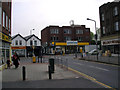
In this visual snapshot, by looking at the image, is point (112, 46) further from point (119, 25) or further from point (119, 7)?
point (119, 7)

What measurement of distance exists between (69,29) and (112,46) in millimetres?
33401

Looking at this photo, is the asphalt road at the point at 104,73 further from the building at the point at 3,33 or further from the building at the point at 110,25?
the building at the point at 110,25

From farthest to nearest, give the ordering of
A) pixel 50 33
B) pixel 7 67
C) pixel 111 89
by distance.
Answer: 1. pixel 50 33
2. pixel 7 67
3. pixel 111 89

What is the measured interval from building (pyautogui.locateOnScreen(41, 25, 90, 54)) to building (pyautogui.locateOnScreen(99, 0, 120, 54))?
81.9 ft

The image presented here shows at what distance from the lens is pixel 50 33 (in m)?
58.4

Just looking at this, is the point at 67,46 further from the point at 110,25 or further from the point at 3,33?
the point at 3,33

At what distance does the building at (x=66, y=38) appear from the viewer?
2300 inches

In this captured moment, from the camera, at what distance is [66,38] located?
201 ft

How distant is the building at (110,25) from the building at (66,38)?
24951 millimetres

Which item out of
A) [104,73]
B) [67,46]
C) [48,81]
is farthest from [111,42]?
[67,46]

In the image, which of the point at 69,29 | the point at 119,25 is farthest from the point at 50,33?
the point at 119,25

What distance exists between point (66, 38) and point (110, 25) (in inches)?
1240

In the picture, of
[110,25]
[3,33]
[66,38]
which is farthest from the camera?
[66,38]

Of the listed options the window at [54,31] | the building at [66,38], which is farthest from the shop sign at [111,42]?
the window at [54,31]
